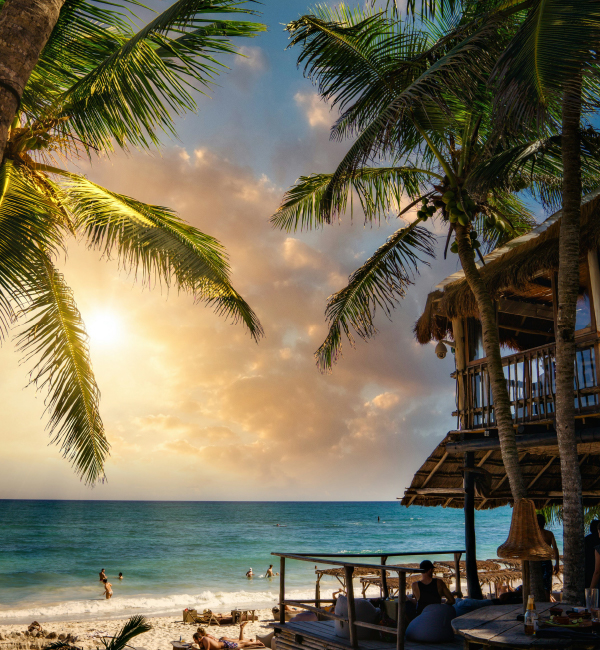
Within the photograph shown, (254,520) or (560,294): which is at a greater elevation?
(560,294)

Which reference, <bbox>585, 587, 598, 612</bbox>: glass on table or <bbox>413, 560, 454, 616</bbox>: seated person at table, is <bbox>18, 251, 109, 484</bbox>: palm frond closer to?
<bbox>413, 560, 454, 616</bbox>: seated person at table

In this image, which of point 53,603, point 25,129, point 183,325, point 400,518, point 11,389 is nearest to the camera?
point 25,129

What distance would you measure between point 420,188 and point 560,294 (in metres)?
→ 3.91

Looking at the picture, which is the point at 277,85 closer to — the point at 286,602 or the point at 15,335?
the point at 15,335

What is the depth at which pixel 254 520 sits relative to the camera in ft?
230

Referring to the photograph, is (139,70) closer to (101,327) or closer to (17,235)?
(17,235)

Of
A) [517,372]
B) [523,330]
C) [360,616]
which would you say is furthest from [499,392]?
[523,330]

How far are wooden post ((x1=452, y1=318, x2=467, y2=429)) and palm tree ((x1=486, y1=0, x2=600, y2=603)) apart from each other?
286 centimetres

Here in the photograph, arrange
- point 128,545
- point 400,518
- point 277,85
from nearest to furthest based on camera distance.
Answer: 1. point 277,85
2. point 128,545
3. point 400,518

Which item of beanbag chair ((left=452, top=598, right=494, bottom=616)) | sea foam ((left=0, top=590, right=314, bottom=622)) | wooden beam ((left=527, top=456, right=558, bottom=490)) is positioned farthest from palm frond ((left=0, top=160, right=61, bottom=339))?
sea foam ((left=0, top=590, right=314, bottom=622))

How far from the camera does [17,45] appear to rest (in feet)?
11.0

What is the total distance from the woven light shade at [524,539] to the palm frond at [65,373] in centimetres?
358

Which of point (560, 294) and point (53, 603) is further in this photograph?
point (53, 603)

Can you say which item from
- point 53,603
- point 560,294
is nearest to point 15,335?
point 560,294
